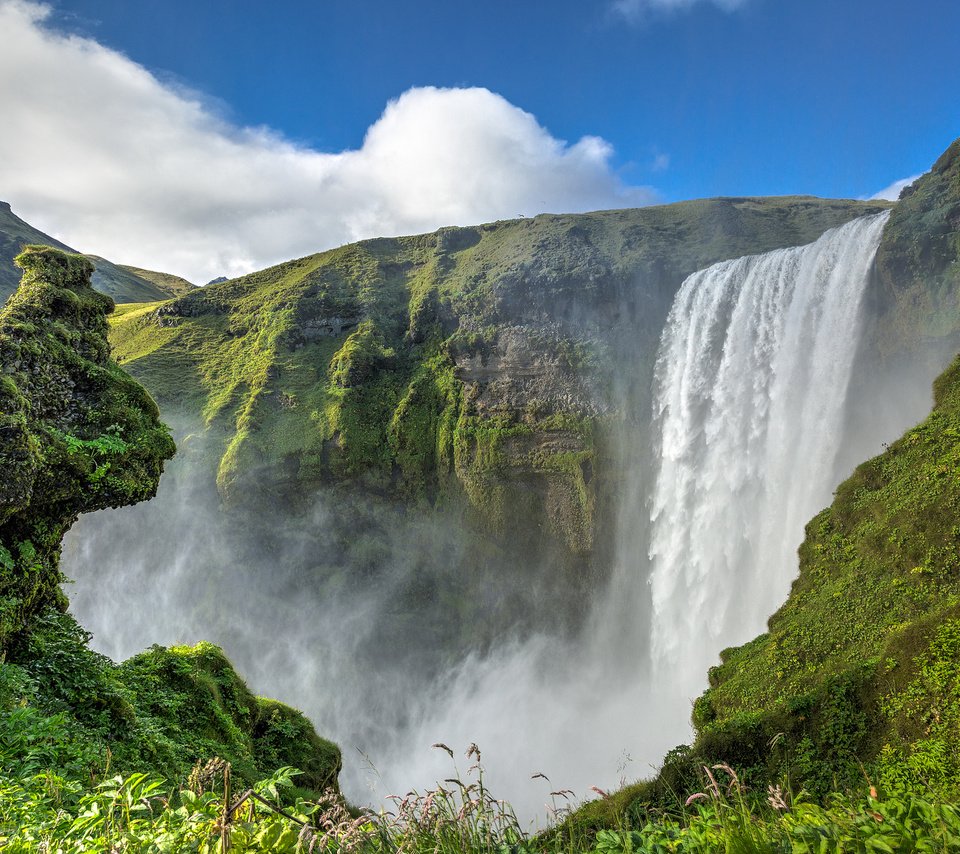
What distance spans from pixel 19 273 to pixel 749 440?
298 ft

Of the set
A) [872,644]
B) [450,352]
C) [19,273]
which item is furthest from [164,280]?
[872,644]

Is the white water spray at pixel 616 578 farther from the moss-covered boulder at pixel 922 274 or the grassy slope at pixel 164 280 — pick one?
the grassy slope at pixel 164 280

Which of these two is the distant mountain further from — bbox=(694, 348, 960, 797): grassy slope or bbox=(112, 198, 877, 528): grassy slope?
bbox=(694, 348, 960, 797): grassy slope

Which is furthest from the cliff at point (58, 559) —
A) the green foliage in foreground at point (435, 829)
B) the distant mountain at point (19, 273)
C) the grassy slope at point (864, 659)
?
the distant mountain at point (19, 273)

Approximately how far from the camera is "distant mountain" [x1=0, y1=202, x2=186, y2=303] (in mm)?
74000

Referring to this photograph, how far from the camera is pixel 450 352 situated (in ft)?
135

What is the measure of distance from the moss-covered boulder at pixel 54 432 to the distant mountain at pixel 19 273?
74918 mm

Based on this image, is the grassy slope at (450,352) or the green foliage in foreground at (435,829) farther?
the grassy slope at (450,352)

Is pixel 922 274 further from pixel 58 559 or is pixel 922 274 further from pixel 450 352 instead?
pixel 58 559

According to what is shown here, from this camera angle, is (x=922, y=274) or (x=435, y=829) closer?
(x=435, y=829)

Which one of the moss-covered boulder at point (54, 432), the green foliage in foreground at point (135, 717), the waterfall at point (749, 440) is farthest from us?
the waterfall at point (749, 440)

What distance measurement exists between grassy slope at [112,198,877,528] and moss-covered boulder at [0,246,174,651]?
27.2 metres

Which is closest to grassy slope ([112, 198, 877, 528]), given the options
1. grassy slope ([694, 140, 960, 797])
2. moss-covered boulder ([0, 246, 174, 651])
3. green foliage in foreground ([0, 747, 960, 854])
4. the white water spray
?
the white water spray

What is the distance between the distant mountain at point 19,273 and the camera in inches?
2913
